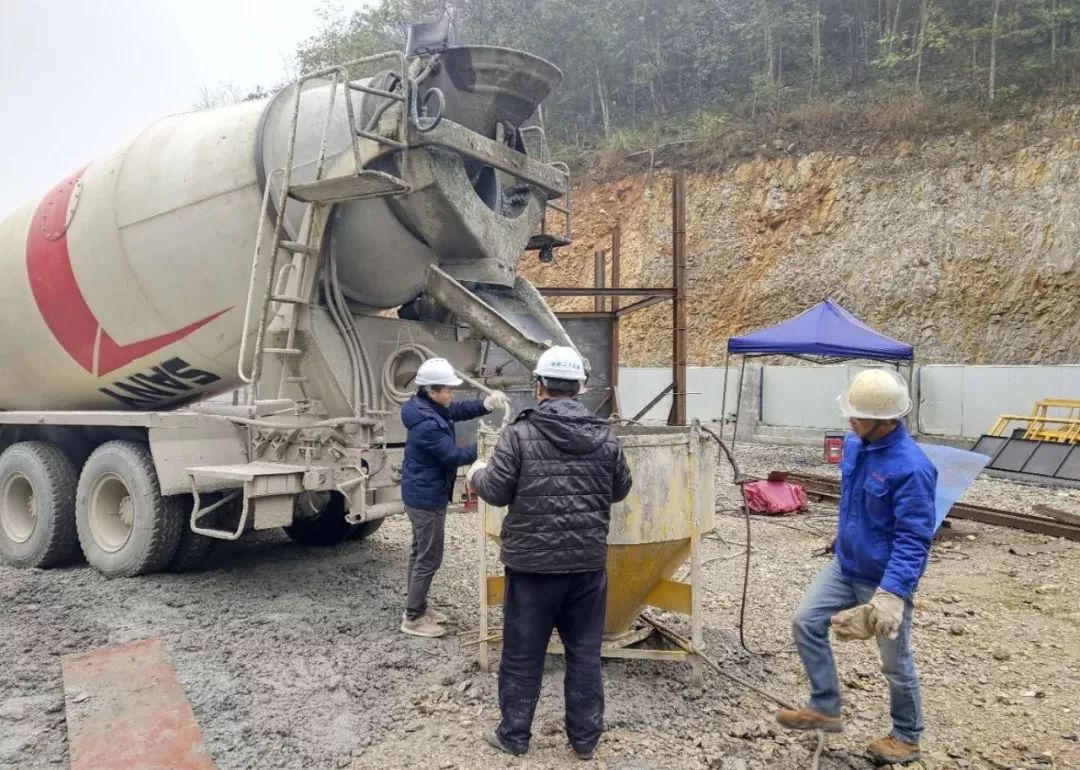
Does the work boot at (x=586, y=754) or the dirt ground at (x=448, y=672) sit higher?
the work boot at (x=586, y=754)

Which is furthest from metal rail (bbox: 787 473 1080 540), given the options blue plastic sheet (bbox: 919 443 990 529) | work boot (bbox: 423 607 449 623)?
work boot (bbox: 423 607 449 623)

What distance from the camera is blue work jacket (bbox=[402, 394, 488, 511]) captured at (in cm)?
468

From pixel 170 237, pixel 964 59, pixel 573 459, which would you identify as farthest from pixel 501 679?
pixel 964 59

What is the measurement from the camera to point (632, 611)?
4.31 m

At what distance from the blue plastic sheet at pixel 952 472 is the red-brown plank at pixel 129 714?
13.3 ft

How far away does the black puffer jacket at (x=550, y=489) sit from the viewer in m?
3.27

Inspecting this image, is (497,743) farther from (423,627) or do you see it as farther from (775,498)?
(775,498)

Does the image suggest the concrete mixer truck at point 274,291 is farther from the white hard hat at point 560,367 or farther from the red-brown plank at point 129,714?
the white hard hat at point 560,367

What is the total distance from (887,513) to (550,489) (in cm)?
129

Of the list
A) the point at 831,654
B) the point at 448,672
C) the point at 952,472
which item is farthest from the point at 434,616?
the point at 952,472

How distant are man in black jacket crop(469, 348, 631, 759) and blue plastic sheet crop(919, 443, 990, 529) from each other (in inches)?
99.1

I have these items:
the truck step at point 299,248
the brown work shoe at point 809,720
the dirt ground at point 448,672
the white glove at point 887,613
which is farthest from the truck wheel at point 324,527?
the white glove at point 887,613

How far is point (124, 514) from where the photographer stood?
612 cm

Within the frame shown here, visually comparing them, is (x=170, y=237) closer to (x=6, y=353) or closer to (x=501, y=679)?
(x=6, y=353)
